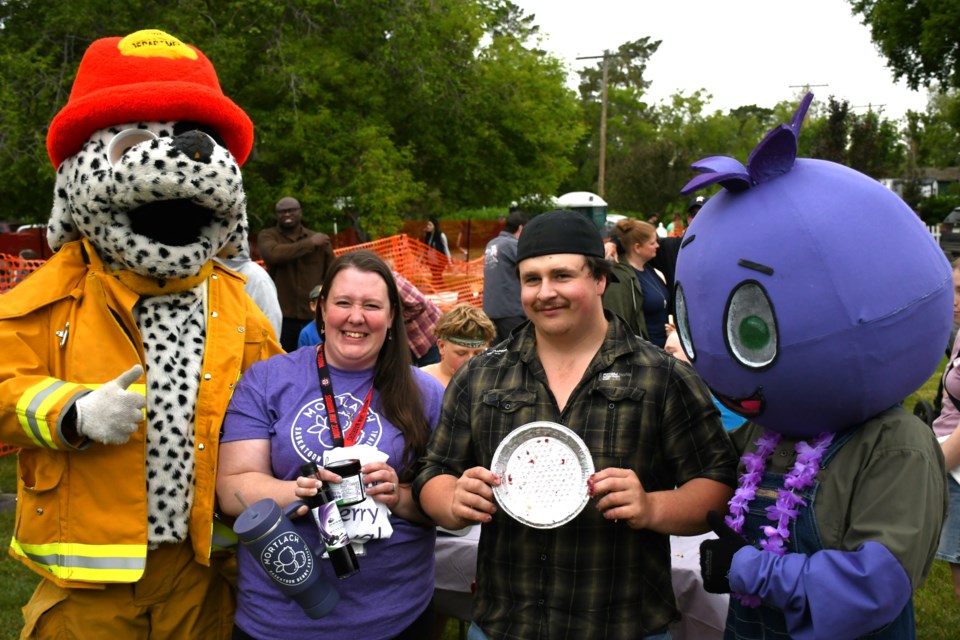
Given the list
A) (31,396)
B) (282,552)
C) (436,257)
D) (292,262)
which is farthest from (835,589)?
(436,257)

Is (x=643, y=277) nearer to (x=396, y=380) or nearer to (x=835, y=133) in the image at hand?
(x=396, y=380)

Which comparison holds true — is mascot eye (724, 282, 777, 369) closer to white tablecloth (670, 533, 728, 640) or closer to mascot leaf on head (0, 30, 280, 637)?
white tablecloth (670, 533, 728, 640)

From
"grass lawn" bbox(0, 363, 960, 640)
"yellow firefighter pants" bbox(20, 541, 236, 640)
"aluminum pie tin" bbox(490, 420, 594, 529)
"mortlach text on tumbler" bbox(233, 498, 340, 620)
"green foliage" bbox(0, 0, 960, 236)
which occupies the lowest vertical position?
"grass lawn" bbox(0, 363, 960, 640)

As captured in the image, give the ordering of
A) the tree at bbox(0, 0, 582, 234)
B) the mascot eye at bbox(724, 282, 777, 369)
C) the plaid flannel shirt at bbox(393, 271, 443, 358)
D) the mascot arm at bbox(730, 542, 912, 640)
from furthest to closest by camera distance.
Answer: the tree at bbox(0, 0, 582, 234), the plaid flannel shirt at bbox(393, 271, 443, 358), the mascot eye at bbox(724, 282, 777, 369), the mascot arm at bbox(730, 542, 912, 640)

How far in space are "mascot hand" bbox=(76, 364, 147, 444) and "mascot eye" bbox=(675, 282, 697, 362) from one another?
1537mm

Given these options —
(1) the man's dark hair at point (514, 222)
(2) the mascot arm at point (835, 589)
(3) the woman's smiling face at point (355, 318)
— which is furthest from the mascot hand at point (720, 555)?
(1) the man's dark hair at point (514, 222)

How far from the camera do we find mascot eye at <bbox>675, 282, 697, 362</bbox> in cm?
217

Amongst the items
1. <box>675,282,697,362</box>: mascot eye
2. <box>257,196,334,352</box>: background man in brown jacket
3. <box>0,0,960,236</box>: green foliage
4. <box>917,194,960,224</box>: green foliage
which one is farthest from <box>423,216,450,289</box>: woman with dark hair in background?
<box>917,194,960,224</box>: green foliage

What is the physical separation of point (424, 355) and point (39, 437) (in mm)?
3080

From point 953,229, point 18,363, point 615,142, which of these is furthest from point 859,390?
point 615,142

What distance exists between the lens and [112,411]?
238 cm

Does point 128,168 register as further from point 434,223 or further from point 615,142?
point 615,142

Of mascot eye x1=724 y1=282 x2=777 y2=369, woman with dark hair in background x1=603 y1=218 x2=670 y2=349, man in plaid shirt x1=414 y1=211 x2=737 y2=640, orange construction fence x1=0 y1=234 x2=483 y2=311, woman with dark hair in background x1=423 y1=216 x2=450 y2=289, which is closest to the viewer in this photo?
mascot eye x1=724 y1=282 x2=777 y2=369

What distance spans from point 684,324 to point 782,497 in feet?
1.63
